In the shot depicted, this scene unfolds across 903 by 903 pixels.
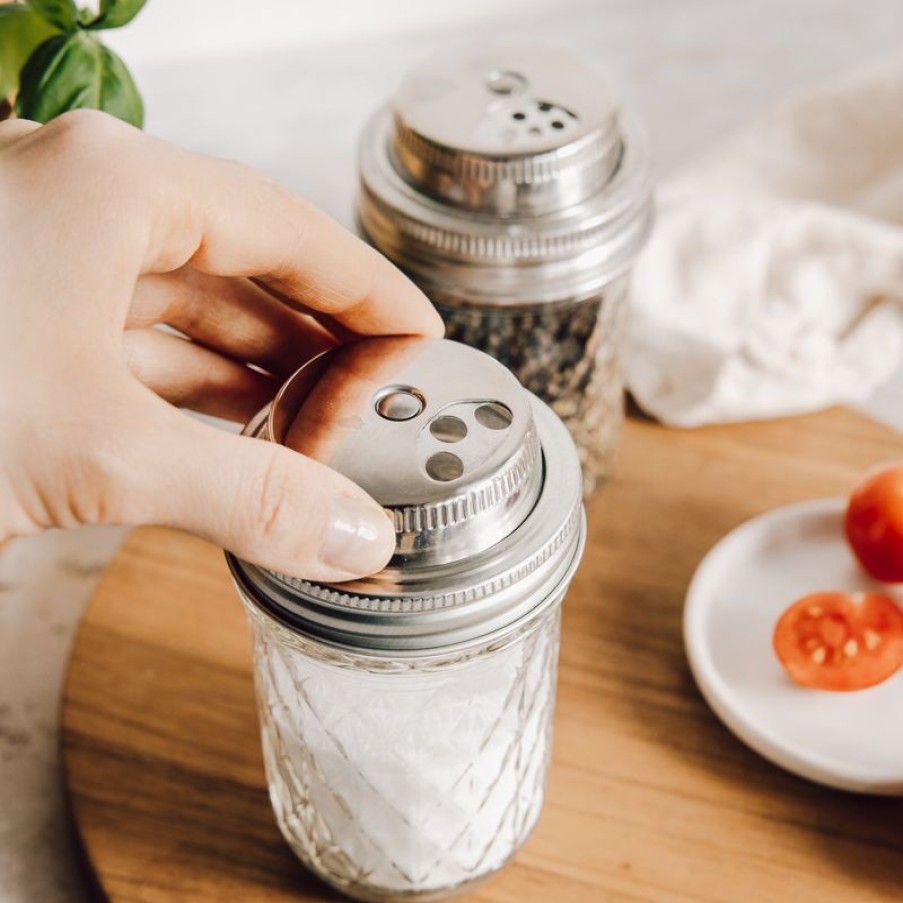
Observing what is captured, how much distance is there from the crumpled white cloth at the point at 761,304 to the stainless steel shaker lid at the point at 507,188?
19 centimetres

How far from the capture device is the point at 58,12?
25.6 inches

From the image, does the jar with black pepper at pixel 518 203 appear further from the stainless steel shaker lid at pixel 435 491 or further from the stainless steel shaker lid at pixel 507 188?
the stainless steel shaker lid at pixel 435 491

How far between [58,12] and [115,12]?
0.12ft

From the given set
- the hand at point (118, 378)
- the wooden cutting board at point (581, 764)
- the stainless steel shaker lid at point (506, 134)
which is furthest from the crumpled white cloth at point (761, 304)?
the hand at point (118, 378)

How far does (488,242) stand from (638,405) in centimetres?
28

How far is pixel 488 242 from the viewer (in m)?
0.78

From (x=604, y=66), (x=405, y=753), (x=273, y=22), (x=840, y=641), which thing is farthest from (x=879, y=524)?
(x=273, y=22)

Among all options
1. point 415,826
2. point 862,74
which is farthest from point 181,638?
point 862,74

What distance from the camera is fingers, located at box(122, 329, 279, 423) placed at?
731 mm

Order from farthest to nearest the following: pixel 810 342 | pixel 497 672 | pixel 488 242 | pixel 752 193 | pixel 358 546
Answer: pixel 752 193 → pixel 810 342 → pixel 488 242 → pixel 497 672 → pixel 358 546

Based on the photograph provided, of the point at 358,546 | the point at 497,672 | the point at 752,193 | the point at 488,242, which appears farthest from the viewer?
the point at 752,193

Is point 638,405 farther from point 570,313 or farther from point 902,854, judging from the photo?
point 902,854

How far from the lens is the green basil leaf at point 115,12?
0.63 m

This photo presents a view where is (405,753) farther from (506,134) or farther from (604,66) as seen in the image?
(604,66)
